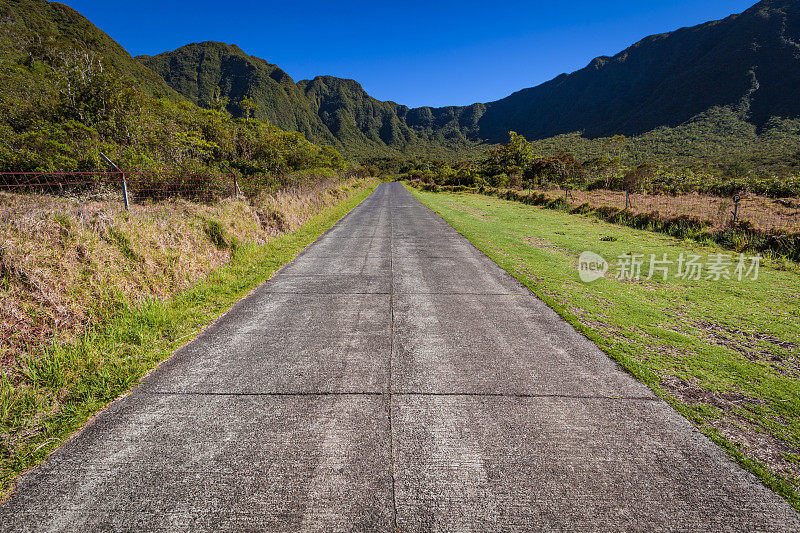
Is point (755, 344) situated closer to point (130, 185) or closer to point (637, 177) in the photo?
point (130, 185)

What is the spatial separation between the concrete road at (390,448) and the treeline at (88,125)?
8975 millimetres

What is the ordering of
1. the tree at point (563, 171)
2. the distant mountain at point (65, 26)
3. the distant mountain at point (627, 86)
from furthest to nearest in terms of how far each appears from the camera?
1. the distant mountain at point (627, 86)
2. the distant mountain at point (65, 26)
3. the tree at point (563, 171)

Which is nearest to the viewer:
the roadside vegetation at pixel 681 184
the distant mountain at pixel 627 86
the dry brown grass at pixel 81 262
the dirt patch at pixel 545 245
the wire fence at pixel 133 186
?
the dry brown grass at pixel 81 262

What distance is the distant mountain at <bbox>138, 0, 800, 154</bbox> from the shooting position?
78.8 meters

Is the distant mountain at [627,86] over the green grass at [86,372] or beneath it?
over

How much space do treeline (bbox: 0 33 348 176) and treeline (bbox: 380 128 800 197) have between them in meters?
22.3

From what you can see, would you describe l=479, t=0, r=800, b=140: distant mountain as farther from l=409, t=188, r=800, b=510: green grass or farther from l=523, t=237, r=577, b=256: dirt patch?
l=409, t=188, r=800, b=510: green grass

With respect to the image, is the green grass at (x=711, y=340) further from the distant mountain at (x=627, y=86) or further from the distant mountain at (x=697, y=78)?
the distant mountain at (x=627, y=86)

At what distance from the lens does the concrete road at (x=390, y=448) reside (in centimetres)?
200

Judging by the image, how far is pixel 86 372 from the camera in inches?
131

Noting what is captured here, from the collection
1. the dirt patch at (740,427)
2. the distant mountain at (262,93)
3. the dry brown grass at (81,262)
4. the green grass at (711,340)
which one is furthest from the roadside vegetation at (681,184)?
the distant mountain at (262,93)

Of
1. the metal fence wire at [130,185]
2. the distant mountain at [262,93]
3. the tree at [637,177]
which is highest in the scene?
the distant mountain at [262,93]

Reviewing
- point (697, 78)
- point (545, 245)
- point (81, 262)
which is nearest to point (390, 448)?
point (81, 262)

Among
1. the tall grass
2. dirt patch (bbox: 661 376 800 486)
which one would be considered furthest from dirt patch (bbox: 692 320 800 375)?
the tall grass
